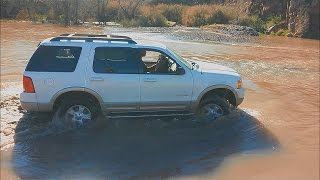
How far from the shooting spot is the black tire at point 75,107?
26.9 ft

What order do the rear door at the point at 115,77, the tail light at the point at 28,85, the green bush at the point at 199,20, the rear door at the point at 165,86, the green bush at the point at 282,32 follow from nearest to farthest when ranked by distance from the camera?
the tail light at the point at 28,85
the rear door at the point at 115,77
the rear door at the point at 165,86
the green bush at the point at 282,32
the green bush at the point at 199,20

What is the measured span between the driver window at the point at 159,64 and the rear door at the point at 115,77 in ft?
1.00

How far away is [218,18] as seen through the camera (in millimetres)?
46312

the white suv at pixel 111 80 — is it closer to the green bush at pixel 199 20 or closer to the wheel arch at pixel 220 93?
the wheel arch at pixel 220 93

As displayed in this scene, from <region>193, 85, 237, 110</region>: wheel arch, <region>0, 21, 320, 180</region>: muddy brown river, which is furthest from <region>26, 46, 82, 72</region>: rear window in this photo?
<region>193, 85, 237, 110</region>: wheel arch

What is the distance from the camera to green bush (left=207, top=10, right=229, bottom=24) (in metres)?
45.9

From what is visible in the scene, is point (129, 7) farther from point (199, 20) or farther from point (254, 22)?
point (254, 22)

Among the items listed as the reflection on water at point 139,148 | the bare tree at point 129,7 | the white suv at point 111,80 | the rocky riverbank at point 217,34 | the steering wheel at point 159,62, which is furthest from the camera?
the bare tree at point 129,7

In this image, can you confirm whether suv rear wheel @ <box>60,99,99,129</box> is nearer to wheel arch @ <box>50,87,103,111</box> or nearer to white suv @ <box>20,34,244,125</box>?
white suv @ <box>20,34,244,125</box>

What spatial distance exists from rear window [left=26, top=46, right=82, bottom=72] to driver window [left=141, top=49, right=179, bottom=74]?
4.32ft

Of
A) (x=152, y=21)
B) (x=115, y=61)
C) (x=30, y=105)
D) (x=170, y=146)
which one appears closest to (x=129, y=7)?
(x=152, y=21)

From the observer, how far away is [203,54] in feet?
72.4

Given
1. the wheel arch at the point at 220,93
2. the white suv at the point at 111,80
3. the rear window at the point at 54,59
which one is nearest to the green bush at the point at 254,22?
the wheel arch at the point at 220,93


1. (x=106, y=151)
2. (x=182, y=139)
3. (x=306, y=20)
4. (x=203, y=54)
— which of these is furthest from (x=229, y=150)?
(x=306, y=20)
